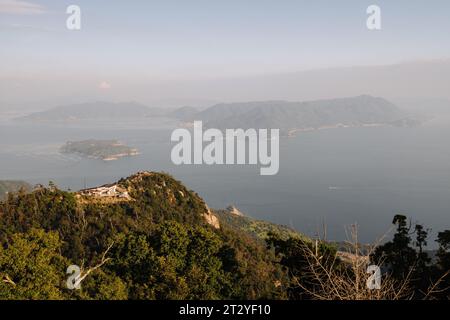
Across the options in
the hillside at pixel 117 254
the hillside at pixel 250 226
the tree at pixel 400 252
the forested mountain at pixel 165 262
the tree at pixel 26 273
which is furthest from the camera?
the hillside at pixel 250 226

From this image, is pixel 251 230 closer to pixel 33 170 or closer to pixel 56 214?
pixel 56 214

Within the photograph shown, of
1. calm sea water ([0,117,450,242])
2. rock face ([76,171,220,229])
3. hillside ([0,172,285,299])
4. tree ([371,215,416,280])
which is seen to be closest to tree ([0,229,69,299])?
hillside ([0,172,285,299])

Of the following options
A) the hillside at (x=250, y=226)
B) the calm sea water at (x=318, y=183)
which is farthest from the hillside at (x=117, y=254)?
the calm sea water at (x=318, y=183)

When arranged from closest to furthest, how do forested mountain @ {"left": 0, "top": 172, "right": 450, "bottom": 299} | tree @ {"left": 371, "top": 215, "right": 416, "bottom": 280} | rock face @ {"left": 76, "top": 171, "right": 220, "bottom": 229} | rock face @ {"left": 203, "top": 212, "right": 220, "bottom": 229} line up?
forested mountain @ {"left": 0, "top": 172, "right": 450, "bottom": 299}, tree @ {"left": 371, "top": 215, "right": 416, "bottom": 280}, rock face @ {"left": 76, "top": 171, "right": 220, "bottom": 229}, rock face @ {"left": 203, "top": 212, "right": 220, "bottom": 229}

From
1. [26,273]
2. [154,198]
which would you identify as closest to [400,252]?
[26,273]

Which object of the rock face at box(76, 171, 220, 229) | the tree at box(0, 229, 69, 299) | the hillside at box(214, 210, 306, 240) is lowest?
the hillside at box(214, 210, 306, 240)

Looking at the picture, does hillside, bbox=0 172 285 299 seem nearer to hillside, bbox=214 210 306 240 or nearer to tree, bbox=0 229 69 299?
tree, bbox=0 229 69 299

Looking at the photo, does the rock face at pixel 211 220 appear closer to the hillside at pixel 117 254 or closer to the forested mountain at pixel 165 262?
the hillside at pixel 117 254

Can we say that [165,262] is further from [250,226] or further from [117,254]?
[250,226]

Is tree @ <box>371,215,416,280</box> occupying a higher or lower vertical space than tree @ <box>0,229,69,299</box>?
lower

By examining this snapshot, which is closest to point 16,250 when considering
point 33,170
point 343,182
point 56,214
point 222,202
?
point 56,214

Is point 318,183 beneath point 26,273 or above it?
beneath
